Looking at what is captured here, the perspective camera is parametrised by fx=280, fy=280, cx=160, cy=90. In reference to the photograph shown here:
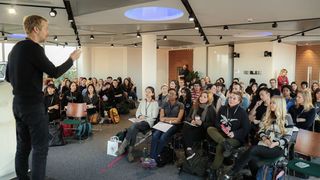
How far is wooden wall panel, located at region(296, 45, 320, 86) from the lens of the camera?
1256 centimetres

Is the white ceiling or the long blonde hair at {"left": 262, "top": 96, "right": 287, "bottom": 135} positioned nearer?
the long blonde hair at {"left": 262, "top": 96, "right": 287, "bottom": 135}

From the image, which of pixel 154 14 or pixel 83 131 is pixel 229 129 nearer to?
pixel 83 131

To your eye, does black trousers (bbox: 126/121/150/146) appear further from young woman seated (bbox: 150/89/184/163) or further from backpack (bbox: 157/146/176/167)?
backpack (bbox: 157/146/176/167)

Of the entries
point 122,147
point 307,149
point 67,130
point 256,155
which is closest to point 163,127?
point 122,147

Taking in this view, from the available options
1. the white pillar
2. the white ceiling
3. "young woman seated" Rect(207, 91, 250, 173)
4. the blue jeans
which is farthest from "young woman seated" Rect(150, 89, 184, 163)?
the white pillar

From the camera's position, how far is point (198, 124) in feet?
14.5

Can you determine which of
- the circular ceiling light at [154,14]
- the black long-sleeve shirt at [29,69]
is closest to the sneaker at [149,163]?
the black long-sleeve shirt at [29,69]

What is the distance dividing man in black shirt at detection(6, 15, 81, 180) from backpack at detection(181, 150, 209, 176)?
2.27 meters

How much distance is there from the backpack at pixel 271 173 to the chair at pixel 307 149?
7.9 inches

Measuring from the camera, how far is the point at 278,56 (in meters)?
11.7

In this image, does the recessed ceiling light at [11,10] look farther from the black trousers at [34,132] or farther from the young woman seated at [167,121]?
the black trousers at [34,132]

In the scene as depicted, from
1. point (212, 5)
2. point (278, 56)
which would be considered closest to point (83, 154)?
point (212, 5)

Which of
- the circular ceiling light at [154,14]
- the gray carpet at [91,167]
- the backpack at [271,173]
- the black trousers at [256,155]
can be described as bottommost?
the gray carpet at [91,167]

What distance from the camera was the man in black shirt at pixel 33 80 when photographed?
2.07m
